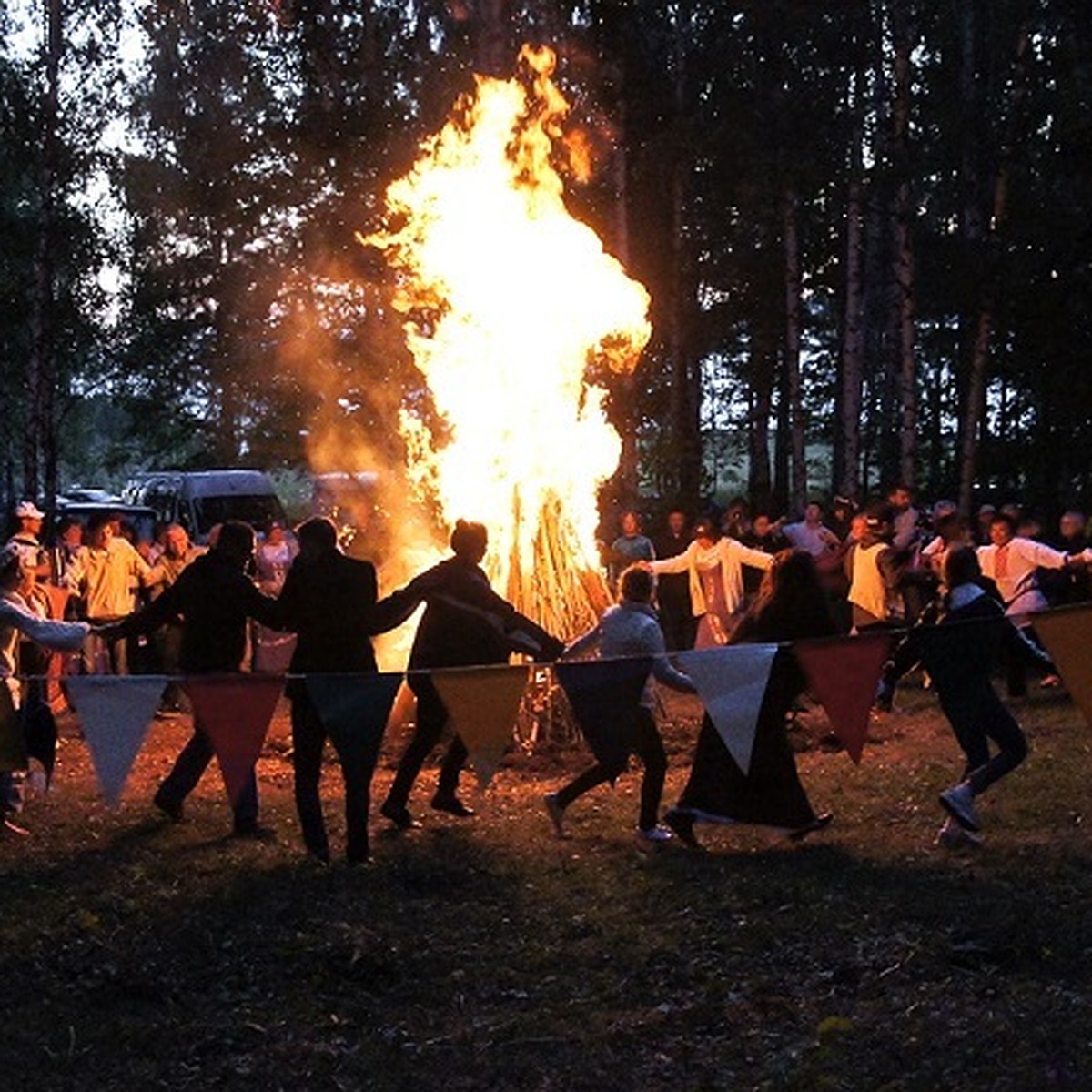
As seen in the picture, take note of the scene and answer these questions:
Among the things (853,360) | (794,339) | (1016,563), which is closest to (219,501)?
(794,339)

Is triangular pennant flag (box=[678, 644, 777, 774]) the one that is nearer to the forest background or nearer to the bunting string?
the bunting string

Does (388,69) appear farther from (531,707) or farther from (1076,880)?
(1076,880)

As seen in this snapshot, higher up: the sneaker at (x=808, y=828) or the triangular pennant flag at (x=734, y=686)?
the triangular pennant flag at (x=734, y=686)

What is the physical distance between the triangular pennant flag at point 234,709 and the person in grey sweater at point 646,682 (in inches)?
71.5

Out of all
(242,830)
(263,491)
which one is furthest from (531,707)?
(263,491)

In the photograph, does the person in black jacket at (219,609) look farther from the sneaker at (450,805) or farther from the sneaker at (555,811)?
the sneaker at (555,811)

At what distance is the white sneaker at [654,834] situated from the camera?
32.6 ft

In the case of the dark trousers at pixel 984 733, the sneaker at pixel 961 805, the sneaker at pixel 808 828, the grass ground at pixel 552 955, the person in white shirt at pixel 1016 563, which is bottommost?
the grass ground at pixel 552 955

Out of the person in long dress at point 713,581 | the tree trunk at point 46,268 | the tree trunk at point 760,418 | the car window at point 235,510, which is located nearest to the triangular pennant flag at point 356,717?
the person in long dress at point 713,581

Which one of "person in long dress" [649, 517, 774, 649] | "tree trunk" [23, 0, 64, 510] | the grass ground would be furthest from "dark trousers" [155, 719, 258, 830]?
"tree trunk" [23, 0, 64, 510]

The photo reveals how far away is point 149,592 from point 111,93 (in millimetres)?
13590

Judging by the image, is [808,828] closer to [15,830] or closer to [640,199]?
[15,830]

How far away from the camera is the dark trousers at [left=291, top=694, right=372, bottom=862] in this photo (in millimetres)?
9547

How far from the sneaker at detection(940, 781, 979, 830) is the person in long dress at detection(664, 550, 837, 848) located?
0.69 m
